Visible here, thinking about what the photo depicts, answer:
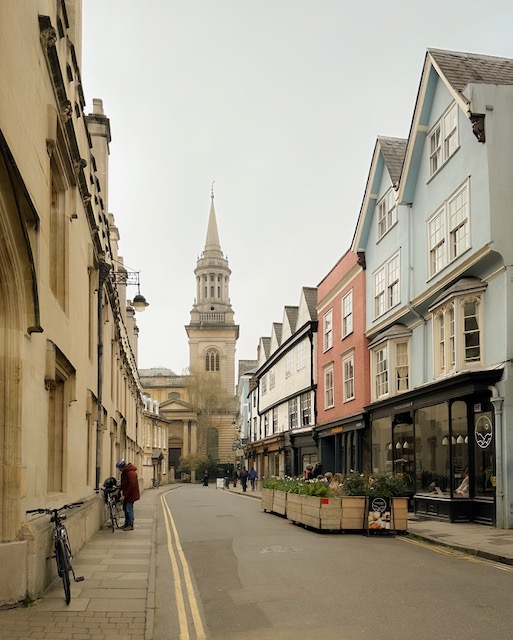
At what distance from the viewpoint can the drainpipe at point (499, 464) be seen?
680 inches

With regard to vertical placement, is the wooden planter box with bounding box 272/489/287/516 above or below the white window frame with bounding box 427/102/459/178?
below

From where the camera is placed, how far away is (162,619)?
8.54m

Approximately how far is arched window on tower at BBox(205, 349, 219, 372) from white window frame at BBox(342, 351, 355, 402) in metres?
88.0

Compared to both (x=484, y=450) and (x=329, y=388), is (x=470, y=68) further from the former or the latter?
(x=329, y=388)

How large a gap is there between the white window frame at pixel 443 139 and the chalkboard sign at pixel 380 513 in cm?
972

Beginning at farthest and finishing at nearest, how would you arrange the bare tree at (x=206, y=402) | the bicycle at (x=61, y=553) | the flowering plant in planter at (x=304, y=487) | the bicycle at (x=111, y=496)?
the bare tree at (x=206, y=402) < the bicycle at (x=111, y=496) < the flowering plant in planter at (x=304, y=487) < the bicycle at (x=61, y=553)

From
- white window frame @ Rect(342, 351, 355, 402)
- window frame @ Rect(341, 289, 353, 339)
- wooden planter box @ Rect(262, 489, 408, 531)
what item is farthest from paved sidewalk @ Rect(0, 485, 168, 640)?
window frame @ Rect(341, 289, 353, 339)

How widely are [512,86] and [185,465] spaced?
79.8 metres

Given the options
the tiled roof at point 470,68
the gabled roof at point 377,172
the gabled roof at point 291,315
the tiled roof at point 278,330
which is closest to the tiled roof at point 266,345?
the tiled roof at point 278,330

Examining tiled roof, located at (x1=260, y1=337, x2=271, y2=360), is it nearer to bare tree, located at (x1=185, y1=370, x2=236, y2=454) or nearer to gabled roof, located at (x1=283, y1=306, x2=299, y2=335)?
gabled roof, located at (x1=283, y1=306, x2=299, y2=335)

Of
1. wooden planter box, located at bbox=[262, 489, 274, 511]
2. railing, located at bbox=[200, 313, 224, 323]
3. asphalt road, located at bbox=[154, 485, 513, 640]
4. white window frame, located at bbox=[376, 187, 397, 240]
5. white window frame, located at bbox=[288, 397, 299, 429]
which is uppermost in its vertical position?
railing, located at bbox=[200, 313, 224, 323]

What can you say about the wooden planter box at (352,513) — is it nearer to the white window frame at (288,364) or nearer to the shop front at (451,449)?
the shop front at (451,449)

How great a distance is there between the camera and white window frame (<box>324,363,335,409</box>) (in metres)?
34.8

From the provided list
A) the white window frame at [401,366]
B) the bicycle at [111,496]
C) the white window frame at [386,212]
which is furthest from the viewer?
the white window frame at [386,212]
